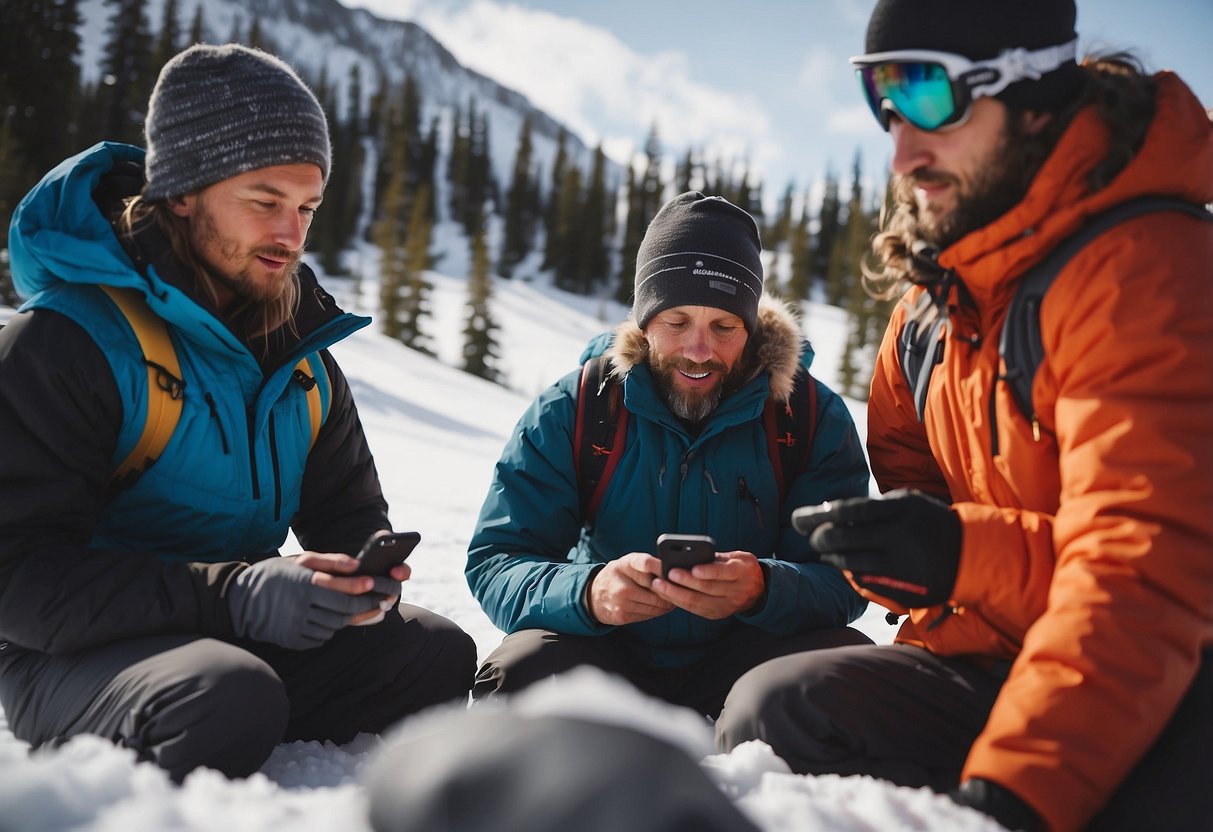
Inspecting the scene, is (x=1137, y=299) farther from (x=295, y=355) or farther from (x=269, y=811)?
(x=295, y=355)

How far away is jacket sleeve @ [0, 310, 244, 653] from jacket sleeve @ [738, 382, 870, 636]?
1710 mm

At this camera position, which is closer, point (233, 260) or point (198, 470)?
point (198, 470)

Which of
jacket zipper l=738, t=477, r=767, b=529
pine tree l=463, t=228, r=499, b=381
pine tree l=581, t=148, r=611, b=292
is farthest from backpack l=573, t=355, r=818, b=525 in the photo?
pine tree l=581, t=148, r=611, b=292

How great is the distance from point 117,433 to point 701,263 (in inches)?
81.7

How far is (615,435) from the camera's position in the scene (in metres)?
2.98

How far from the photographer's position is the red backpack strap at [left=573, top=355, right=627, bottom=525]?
2977mm

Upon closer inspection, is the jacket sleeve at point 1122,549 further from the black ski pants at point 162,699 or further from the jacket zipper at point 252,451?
the jacket zipper at point 252,451

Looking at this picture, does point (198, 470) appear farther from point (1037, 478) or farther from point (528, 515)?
point (1037, 478)

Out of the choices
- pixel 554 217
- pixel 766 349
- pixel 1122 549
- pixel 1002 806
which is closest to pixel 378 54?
pixel 554 217

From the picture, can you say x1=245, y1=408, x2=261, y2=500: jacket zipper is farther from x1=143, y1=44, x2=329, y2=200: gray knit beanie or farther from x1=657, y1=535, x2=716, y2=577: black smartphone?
x1=657, y1=535, x2=716, y2=577: black smartphone

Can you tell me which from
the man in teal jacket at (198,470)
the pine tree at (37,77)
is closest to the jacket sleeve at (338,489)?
the man in teal jacket at (198,470)

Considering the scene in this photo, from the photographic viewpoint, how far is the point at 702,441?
9.55 ft

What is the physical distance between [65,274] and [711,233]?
2197 mm

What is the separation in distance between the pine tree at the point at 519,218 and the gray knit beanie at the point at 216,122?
54339 millimetres
